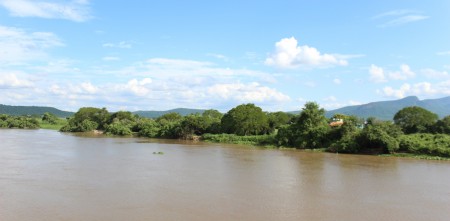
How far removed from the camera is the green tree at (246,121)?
187ft

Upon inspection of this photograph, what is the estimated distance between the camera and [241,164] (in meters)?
31.0

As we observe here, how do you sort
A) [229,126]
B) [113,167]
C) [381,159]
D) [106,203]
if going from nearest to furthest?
[106,203] < [113,167] < [381,159] < [229,126]

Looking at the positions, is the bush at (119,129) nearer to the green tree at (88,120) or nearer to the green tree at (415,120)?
the green tree at (88,120)

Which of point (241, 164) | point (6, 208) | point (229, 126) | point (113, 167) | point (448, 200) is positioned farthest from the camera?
point (229, 126)

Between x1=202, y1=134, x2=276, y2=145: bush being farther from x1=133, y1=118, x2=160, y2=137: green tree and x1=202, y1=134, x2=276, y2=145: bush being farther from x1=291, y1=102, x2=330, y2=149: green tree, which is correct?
x1=133, y1=118, x2=160, y2=137: green tree

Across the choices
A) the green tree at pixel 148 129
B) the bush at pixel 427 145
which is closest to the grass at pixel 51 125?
the green tree at pixel 148 129

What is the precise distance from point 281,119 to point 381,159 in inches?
1047

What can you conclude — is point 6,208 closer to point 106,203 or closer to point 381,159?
point 106,203

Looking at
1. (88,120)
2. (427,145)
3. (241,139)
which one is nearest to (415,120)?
(427,145)

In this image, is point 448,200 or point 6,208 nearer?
point 6,208

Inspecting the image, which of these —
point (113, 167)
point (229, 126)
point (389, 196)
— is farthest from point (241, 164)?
point (229, 126)

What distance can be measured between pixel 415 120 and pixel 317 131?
11.9 metres

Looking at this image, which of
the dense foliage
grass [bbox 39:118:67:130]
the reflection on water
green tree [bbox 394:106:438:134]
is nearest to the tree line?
green tree [bbox 394:106:438:134]

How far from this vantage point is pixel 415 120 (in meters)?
47.3
